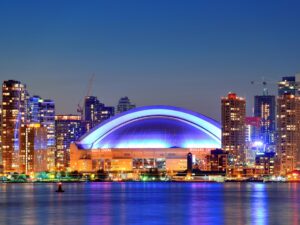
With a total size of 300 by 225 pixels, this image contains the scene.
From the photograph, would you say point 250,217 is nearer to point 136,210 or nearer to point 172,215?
point 172,215

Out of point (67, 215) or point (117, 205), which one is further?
point (117, 205)

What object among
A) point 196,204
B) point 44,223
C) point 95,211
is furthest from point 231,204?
point 44,223

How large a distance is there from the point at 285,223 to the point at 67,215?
22.1 metres

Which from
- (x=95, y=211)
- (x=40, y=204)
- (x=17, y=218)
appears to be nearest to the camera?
(x=17, y=218)

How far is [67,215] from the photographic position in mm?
84625

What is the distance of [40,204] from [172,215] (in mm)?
25873

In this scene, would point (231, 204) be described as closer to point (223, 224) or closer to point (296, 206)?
point (296, 206)

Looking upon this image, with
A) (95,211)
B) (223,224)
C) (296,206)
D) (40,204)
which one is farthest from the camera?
(40,204)

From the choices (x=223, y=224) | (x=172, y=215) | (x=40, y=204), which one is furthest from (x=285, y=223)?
(x=40, y=204)

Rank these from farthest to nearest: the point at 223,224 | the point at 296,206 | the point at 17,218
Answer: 1. the point at 296,206
2. the point at 17,218
3. the point at 223,224

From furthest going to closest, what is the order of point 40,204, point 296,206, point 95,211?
point 40,204, point 296,206, point 95,211

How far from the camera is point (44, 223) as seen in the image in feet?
247

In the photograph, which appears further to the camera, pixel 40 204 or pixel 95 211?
pixel 40 204

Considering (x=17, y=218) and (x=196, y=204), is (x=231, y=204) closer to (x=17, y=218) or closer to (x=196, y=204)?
(x=196, y=204)
